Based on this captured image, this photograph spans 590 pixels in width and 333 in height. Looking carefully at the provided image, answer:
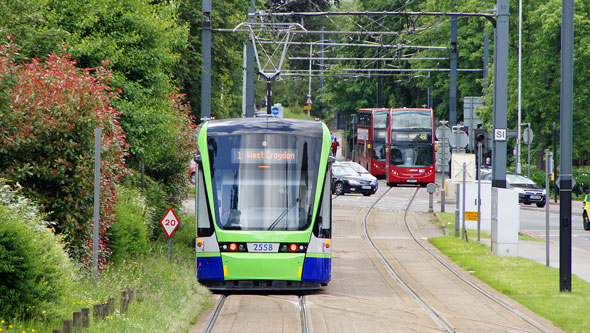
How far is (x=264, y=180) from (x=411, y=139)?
3276 cm

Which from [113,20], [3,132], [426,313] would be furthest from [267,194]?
[113,20]

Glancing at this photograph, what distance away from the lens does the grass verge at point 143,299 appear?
10398mm

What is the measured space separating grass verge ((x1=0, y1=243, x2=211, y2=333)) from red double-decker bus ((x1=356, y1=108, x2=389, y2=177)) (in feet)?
109

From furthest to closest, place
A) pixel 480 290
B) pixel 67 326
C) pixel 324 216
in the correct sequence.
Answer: pixel 480 290 < pixel 324 216 < pixel 67 326

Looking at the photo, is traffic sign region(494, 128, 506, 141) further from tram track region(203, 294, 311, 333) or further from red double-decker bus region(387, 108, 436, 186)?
red double-decker bus region(387, 108, 436, 186)

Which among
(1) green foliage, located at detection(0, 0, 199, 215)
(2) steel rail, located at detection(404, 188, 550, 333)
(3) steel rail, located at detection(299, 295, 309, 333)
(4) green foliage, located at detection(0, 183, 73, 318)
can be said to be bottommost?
(2) steel rail, located at detection(404, 188, 550, 333)

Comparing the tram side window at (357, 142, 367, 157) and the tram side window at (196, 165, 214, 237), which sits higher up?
the tram side window at (357, 142, 367, 157)

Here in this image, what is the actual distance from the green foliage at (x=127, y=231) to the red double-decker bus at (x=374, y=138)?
31.2 metres

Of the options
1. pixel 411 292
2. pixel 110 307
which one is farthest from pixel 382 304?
pixel 110 307

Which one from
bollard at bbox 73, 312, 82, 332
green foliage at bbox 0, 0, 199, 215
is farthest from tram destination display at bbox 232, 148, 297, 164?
bollard at bbox 73, 312, 82, 332

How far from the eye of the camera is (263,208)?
15.7 m

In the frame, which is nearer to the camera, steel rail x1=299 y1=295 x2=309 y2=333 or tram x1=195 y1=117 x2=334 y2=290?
steel rail x1=299 y1=295 x2=309 y2=333

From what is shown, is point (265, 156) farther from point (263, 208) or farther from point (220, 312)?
point (220, 312)

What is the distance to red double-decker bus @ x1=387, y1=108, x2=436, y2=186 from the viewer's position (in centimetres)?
4756
